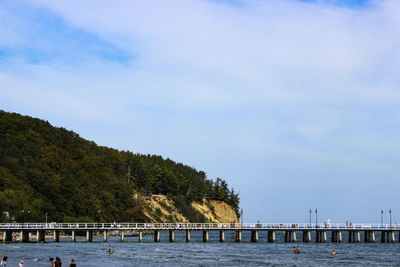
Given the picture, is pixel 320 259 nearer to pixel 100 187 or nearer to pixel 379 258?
pixel 379 258

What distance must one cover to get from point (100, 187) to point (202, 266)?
122908 millimetres

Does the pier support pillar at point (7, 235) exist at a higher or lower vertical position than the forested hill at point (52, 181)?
lower

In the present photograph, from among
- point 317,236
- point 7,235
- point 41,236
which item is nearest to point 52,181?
point 41,236

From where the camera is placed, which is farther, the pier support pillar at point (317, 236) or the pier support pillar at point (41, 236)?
the pier support pillar at point (317, 236)

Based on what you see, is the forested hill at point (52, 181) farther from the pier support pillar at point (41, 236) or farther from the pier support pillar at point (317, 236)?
the pier support pillar at point (317, 236)

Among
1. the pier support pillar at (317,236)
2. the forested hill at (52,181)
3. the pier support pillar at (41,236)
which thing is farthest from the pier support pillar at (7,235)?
the pier support pillar at (317,236)

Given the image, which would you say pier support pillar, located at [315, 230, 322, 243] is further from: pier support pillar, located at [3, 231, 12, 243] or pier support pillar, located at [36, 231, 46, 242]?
pier support pillar, located at [3, 231, 12, 243]

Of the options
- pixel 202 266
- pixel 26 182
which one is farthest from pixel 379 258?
pixel 26 182

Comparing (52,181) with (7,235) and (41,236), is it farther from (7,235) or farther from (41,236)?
(7,235)

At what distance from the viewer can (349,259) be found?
83.2m

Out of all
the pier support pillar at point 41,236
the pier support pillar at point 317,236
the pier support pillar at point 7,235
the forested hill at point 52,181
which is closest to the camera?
the pier support pillar at point 7,235

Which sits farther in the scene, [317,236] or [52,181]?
[52,181]

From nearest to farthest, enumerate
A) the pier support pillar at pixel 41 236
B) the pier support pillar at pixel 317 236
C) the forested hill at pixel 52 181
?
the pier support pillar at pixel 41 236 < the pier support pillar at pixel 317 236 < the forested hill at pixel 52 181

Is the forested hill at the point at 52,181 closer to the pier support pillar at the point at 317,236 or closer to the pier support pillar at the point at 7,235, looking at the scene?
the pier support pillar at the point at 7,235
